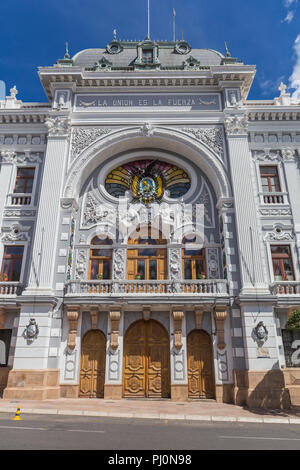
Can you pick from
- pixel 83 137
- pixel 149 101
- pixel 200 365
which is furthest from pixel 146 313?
pixel 149 101

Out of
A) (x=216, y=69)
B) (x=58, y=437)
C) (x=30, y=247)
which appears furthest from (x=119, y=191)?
(x=58, y=437)

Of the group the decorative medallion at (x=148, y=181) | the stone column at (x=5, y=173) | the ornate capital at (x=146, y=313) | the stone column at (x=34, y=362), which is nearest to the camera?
the stone column at (x=34, y=362)

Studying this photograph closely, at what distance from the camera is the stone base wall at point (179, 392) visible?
17.3m

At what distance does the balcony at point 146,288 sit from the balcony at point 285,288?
2685 millimetres

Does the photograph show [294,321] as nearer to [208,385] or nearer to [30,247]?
[208,385]

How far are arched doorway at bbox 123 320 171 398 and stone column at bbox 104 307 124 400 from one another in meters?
0.43

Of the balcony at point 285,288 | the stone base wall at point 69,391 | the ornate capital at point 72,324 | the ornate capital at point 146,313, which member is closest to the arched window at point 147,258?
the ornate capital at point 146,313

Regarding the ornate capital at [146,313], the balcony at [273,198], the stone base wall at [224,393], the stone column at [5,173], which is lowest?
the stone base wall at [224,393]

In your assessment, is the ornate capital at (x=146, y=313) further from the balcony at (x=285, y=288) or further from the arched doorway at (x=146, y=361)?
the balcony at (x=285, y=288)

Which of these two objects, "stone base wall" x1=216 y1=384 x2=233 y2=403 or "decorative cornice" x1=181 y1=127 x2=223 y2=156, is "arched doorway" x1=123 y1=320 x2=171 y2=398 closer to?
"stone base wall" x1=216 y1=384 x2=233 y2=403

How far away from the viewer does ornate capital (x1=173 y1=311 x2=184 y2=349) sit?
59.2 ft

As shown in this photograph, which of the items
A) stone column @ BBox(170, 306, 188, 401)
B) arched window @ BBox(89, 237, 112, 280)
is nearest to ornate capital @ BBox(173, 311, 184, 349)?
stone column @ BBox(170, 306, 188, 401)

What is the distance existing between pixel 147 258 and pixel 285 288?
8.08 m

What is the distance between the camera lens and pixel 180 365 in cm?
1789
